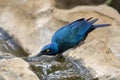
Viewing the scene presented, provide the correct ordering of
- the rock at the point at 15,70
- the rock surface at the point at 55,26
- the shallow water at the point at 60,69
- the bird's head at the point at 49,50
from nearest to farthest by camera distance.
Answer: the rock at the point at 15,70, the shallow water at the point at 60,69, the rock surface at the point at 55,26, the bird's head at the point at 49,50

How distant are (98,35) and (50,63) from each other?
1.45 meters

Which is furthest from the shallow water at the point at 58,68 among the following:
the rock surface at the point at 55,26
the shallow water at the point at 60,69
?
the rock surface at the point at 55,26

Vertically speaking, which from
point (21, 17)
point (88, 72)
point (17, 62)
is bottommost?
point (88, 72)

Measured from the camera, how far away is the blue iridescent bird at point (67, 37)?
5.42 metres

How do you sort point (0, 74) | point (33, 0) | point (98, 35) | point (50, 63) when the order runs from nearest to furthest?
point (0, 74) < point (50, 63) < point (98, 35) < point (33, 0)

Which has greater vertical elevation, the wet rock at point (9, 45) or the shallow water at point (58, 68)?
the wet rock at point (9, 45)

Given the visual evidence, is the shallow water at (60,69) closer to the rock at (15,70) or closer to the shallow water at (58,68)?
the shallow water at (58,68)

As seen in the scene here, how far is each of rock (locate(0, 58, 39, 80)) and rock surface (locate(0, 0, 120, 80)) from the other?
75cm

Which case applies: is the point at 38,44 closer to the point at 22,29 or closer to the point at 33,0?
the point at 22,29

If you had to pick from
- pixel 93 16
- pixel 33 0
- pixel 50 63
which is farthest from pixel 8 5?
pixel 50 63

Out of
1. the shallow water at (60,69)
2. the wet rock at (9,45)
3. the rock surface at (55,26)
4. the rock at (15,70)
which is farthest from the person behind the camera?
the wet rock at (9,45)

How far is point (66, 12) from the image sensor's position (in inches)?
273

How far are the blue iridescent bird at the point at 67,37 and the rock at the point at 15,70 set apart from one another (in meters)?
0.85

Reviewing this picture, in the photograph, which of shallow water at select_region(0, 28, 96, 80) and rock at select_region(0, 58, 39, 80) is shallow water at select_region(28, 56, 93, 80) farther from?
rock at select_region(0, 58, 39, 80)
